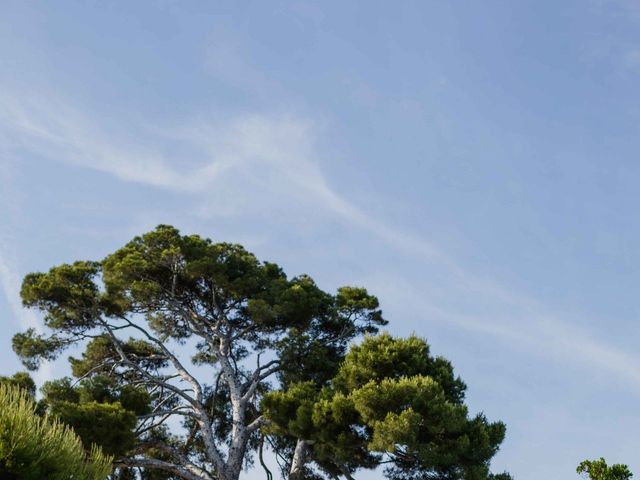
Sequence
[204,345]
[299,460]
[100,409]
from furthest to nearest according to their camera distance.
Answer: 1. [204,345]
2. [299,460]
3. [100,409]

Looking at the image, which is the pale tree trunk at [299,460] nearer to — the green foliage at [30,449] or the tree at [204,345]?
the tree at [204,345]

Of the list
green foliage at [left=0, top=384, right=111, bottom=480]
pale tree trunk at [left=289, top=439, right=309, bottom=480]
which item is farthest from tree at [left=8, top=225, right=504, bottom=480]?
green foliage at [left=0, top=384, right=111, bottom=480]

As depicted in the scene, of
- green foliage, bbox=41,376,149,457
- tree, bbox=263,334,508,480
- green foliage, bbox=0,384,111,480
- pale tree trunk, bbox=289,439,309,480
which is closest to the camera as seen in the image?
green foliage, bbox=0,384,111,480

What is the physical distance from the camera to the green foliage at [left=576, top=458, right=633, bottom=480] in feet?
67.1

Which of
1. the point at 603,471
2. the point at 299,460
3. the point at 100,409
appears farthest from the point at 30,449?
the point at 603,471

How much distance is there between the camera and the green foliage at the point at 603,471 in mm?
20438

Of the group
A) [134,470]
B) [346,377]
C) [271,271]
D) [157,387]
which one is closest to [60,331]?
[157,387]

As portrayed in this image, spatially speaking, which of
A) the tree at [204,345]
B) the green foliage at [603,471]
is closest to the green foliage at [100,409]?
the tree at [204,345]

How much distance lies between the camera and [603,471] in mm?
20594

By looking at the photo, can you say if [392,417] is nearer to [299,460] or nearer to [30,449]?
[299,460]

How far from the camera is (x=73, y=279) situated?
2423cm

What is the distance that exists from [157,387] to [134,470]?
315 centimetres

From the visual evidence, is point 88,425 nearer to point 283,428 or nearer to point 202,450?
point 283,428

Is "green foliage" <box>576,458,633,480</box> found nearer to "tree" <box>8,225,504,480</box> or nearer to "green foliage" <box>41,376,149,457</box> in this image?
"tree" <box>8,225,504,480</box>
